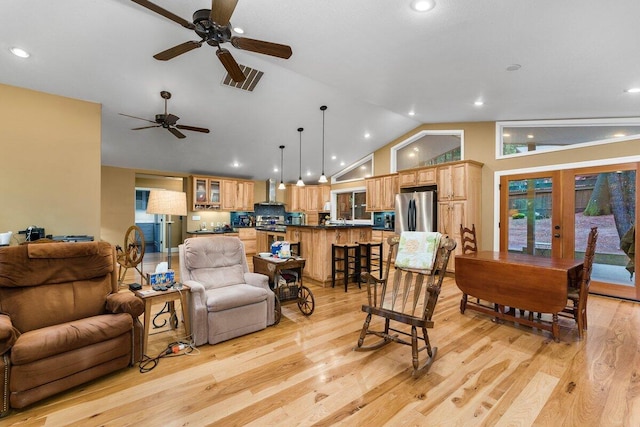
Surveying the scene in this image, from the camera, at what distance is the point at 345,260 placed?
15.1ft

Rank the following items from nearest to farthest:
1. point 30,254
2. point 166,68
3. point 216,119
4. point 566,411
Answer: point 566,411 < point 30,254 < point 166,68 < point 216,119

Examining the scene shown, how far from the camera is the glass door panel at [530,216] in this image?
4.62 m

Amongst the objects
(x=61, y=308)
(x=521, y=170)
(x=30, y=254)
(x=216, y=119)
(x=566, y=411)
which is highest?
(x=216, y=119)

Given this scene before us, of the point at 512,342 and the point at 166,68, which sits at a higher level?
the point at 166,68

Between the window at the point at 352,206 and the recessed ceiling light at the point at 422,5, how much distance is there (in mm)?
6022

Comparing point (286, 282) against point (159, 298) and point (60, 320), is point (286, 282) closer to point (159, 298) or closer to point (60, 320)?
point (159, 298)

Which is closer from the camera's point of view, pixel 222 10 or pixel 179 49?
pixel 222 10

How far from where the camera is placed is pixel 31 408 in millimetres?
1785

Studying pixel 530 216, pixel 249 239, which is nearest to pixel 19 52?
pixel 249 239

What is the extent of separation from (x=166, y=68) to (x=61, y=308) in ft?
10.3

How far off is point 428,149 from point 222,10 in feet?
18.4

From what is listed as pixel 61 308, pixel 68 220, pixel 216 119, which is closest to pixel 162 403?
pixel 61 308

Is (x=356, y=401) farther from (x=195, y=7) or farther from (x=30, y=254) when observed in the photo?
(x=195, y=7)

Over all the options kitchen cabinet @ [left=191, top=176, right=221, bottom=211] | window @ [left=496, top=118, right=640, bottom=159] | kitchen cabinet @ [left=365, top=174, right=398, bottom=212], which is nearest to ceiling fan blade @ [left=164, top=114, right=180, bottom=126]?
kitchen cabinet @ [left=191, top=176, right=221, bottom=211]
